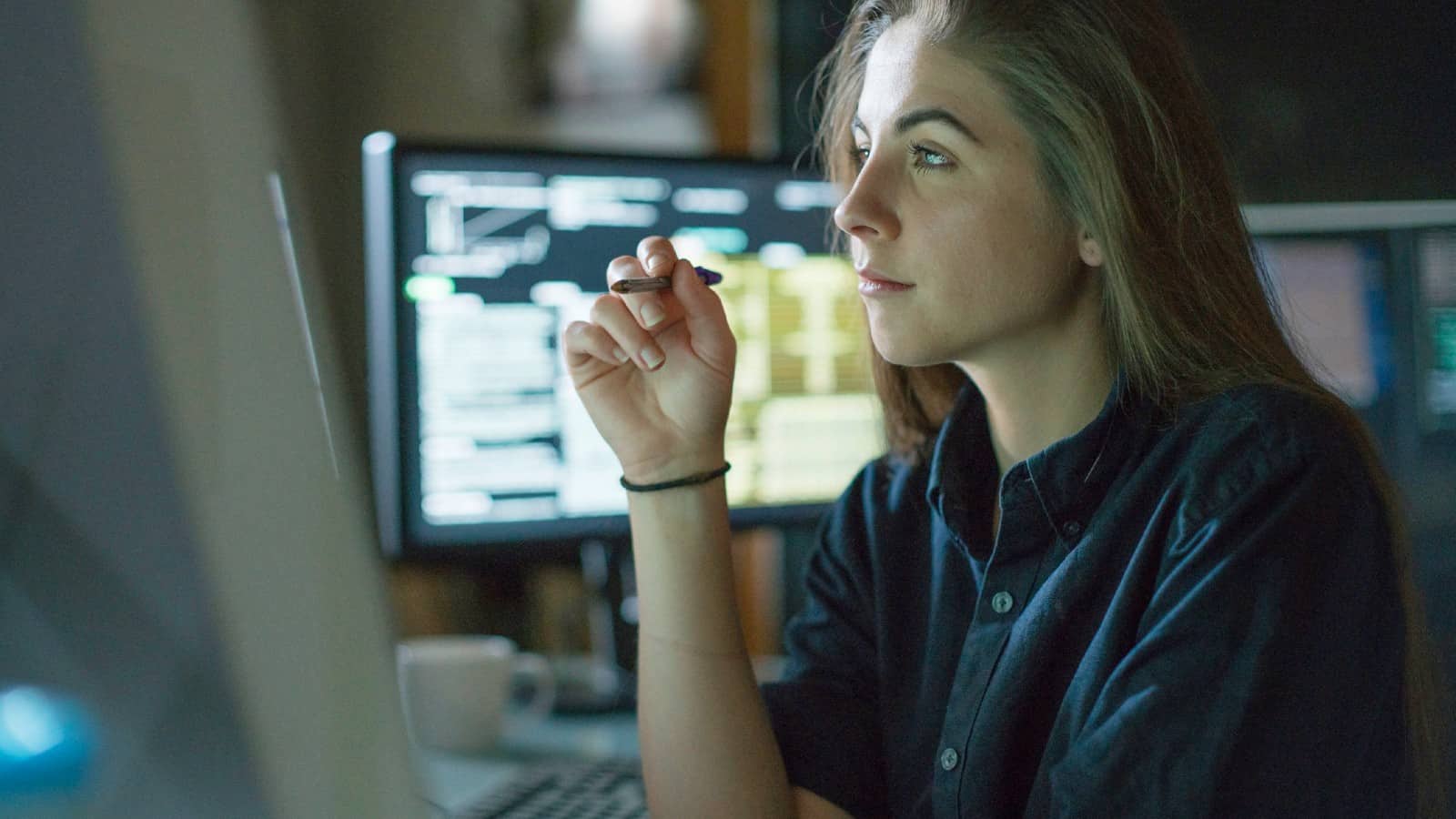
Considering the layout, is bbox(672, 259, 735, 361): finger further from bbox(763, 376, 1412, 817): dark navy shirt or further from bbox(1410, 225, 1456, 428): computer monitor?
bbox(1410, 225, 1456, 428): computer monitor

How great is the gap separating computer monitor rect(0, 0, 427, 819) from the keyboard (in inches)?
28.2

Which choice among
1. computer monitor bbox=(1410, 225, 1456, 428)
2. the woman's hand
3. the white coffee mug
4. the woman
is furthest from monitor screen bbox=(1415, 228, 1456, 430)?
the white coffee mug

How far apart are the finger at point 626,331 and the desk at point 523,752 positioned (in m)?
0.42

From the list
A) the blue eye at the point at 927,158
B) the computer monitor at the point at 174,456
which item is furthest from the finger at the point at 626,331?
the computer monitor at the point at 174,456

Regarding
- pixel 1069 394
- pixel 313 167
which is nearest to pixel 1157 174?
pixel 1069 394

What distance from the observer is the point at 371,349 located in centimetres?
124

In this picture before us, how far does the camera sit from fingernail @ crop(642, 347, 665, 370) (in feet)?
2.93

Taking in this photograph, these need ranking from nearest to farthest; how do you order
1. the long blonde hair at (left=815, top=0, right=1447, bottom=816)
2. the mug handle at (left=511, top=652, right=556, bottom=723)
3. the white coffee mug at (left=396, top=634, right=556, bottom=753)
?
1. the long blonde hair at (left=815, top=0, right=1447, bottom=816)
2. the white coffee mug at (left=396, top=634, right=556, bottom=753)
3. the mug handle at (left=511, top=652, right=556, bottom=723)

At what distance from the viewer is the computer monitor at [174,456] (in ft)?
0.92

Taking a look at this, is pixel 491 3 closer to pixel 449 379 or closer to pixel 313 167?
pixel 313 167

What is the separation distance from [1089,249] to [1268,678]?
32cm

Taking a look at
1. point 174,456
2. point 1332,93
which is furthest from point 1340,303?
point 174,456

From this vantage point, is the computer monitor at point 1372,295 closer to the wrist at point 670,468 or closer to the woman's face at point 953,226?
the woman's face at point 953,226

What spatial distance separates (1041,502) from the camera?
32.8 inches
